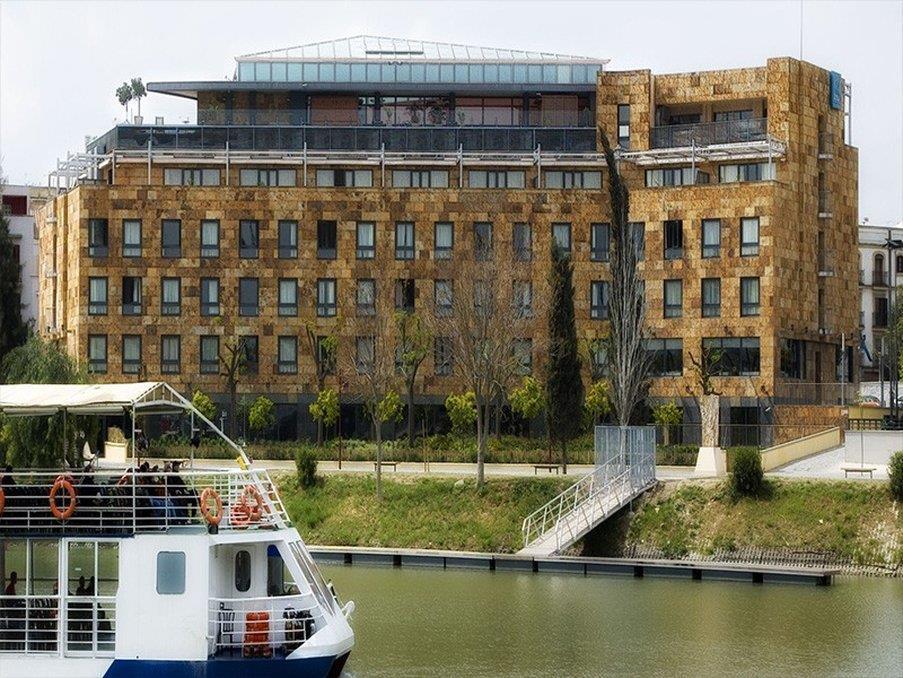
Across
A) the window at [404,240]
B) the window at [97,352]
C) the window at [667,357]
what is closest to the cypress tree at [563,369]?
the window at [667,357]

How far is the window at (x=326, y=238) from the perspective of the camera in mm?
101438

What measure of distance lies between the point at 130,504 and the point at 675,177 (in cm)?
6745

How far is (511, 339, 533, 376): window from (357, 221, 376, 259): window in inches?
387

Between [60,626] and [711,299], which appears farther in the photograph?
[711,299]

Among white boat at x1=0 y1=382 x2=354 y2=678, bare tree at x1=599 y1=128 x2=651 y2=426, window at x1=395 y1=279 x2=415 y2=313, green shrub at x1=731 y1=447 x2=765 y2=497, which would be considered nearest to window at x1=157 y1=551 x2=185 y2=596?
white boat at x1=0 y1=382 x2=354 y2=678

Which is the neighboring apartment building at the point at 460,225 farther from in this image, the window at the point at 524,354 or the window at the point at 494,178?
the window at the point at 524,354

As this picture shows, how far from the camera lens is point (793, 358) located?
101m

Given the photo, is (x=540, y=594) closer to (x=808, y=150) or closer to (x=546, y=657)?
(x=546, y=657)

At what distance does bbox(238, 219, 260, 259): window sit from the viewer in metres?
101

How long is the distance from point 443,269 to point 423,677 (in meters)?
56.0

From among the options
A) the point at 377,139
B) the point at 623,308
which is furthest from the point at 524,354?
the point at 377,139

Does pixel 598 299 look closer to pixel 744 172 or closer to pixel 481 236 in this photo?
pixel 481 236

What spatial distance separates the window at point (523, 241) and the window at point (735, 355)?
31.6 ft

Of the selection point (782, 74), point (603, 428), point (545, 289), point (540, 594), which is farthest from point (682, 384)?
point (540, 594)
